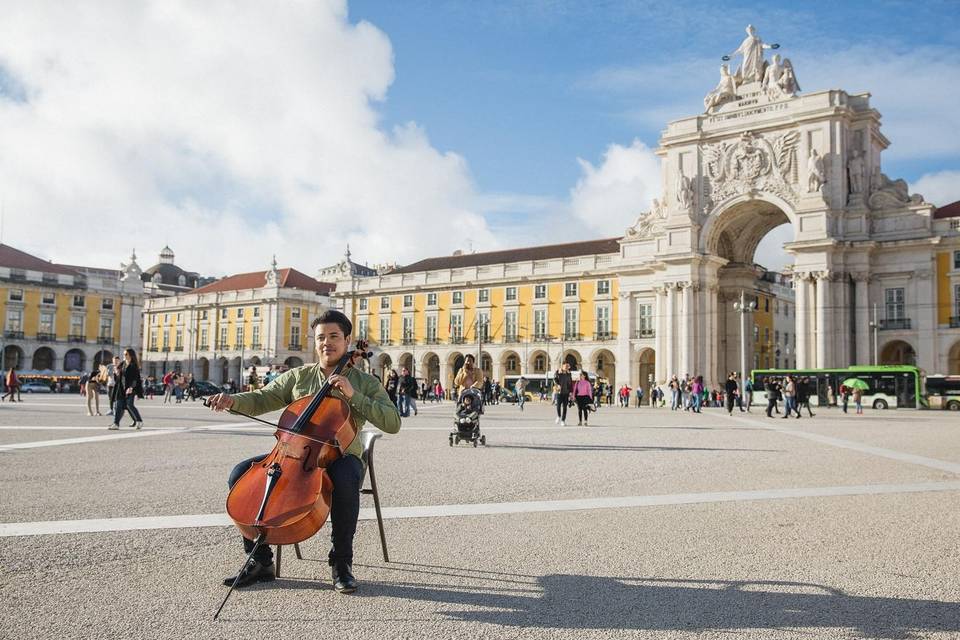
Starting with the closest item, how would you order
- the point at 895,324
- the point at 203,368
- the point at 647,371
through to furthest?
1. the point at 895,324
2. the point at 647,371
3. the point at 203,368

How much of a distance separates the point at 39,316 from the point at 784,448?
71815mm

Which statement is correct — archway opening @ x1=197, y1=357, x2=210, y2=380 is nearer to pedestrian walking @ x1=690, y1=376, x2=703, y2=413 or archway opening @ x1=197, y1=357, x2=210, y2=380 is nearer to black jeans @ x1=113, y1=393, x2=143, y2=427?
pedestrian walking @ x1=690, y1=376, x2=703, y2=413

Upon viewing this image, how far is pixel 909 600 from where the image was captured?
13.3ft

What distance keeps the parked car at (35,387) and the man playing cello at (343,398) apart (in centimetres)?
6118

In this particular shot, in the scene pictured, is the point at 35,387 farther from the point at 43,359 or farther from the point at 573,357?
the point at 573,357

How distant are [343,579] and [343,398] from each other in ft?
2.98

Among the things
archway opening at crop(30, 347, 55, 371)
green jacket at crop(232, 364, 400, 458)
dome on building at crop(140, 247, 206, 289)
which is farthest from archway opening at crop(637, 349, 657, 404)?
dome on building at crop(140, 247, 206, 289)

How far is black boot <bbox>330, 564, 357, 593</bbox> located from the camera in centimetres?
401

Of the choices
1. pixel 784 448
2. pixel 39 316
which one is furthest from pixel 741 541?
pixel 39 316

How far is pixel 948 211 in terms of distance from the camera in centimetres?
4262

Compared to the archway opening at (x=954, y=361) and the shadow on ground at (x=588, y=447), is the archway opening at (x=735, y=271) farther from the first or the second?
the shadow on ground at (x=588, y=447)

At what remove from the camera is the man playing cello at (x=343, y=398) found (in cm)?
407

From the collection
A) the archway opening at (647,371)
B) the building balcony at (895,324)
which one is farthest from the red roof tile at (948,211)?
the archway opening at (647,371)

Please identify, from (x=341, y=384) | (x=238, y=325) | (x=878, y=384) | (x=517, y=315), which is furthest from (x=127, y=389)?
(x=238, y=325)
